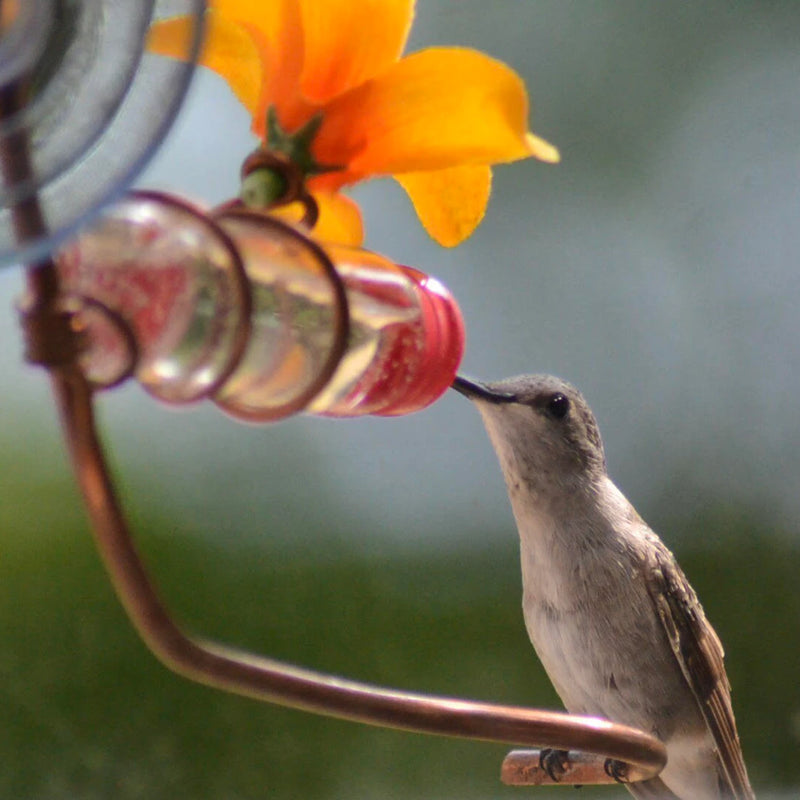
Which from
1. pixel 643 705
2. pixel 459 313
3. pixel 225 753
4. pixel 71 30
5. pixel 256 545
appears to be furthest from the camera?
pixel 256 545

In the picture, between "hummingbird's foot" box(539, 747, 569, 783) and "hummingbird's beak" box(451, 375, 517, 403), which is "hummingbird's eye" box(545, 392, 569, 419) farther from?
"hummingbird's foot" box(539, 747, 569, 783)

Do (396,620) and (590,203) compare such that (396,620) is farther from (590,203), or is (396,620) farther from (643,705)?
(643,705)

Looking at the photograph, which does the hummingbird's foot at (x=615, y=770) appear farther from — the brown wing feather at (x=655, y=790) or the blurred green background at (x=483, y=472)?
the blurred green background at (x=483, y=472)

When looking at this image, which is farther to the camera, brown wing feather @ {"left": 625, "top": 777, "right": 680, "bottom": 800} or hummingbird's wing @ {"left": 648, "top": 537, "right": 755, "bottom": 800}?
brown wing feather @ {"left": 625, "top": 777, "right": 680, "bottom": 800}

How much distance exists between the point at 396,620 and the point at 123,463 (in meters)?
1.08

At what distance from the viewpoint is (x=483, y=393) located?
1.35m

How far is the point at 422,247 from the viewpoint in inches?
167

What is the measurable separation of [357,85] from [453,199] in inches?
4.2

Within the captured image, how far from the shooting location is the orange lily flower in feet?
2.27

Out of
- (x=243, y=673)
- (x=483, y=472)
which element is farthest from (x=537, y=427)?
(x=483, y=472)

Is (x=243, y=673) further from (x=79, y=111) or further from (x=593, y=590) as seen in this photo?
(x=593, y=590)

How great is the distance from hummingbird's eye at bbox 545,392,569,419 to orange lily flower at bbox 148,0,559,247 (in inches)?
27.2

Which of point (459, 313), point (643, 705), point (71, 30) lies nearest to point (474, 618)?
point (643, 705)

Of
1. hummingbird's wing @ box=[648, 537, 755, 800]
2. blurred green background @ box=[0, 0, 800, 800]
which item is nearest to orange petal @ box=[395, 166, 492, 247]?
hummingbird's wing @ box=[648, 537, 755, 800]
